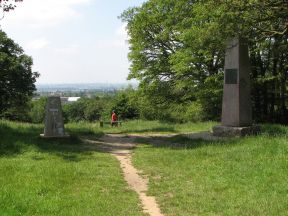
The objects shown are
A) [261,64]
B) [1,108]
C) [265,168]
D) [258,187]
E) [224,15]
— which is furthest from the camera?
[1,108]

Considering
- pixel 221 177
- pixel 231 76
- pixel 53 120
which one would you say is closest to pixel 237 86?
pixel 231 76

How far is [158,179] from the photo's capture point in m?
10.5

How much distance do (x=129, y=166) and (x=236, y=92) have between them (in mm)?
6626

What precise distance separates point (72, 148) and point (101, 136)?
5.16m

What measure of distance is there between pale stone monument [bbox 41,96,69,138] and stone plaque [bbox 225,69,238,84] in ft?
21.3

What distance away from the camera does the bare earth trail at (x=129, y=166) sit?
8.34m

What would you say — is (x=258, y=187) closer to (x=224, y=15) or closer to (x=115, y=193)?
(x=115, y=193)

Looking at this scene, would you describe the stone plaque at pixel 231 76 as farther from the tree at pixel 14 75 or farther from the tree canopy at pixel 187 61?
the tree at pixel 14 75

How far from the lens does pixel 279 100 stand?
99.6ft

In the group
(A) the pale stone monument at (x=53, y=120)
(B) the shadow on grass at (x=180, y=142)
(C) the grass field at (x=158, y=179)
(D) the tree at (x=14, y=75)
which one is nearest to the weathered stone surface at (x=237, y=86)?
(B) the shadow on grass at (x=180, y=142)

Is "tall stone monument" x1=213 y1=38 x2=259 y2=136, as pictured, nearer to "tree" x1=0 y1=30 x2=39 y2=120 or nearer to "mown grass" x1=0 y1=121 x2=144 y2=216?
"mown grass" x1=0 y1=121 x2=144 y2=216

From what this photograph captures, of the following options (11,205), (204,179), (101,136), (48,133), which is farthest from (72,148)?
(11,205)

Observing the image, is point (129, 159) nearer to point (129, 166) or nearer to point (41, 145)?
point (129, 166)

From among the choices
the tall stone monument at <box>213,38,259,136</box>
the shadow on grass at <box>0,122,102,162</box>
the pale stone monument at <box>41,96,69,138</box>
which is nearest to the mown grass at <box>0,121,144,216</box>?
the shadow on grass at <box>0,122,102,162</box>
